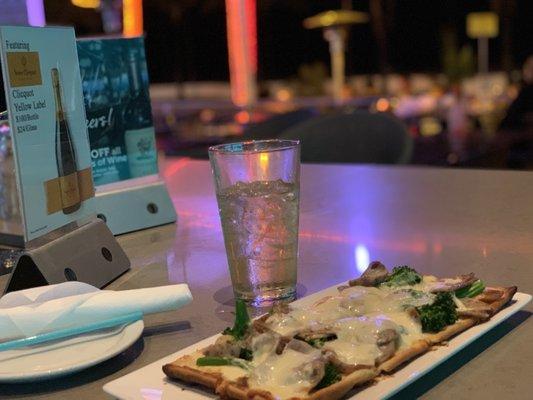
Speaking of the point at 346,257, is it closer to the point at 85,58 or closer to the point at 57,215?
the point at 57,215

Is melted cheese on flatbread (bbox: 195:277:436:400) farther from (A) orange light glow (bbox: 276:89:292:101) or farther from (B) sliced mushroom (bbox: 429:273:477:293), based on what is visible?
(A) orange light glow (bbox: 276:89:292:101)

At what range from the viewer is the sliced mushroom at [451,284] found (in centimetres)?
78

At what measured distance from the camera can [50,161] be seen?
0.98 metres

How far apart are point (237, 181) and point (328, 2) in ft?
27.6

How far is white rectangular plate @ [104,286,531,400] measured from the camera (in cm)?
62

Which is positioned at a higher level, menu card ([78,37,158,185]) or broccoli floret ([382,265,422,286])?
menu card ([78,37,158,185])

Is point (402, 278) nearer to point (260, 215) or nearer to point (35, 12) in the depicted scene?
point (260, 215)

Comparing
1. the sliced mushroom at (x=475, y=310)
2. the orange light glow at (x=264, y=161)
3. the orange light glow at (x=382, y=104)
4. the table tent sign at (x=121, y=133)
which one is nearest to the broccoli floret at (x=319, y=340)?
the sliced mushroom at (x=475, y=310)

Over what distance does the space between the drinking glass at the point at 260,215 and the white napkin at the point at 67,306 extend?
10cm

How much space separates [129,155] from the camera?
135cm

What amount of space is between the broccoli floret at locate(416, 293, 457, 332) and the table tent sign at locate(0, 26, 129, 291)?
48 centimetres

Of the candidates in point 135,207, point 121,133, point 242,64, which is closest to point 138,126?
point 121,133

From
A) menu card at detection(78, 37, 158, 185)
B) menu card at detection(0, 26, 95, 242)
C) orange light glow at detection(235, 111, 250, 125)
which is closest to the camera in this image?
menu card at detection(0, 26, 95, 242)

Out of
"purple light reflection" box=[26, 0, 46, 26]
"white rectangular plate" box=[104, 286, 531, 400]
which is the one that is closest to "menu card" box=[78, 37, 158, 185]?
"purple light reflection" box=[26, 0, 46, 26]
